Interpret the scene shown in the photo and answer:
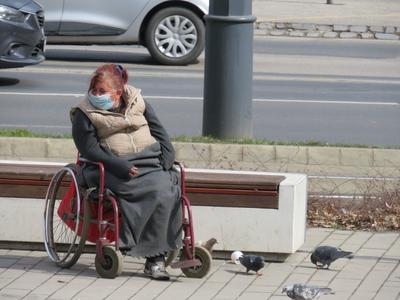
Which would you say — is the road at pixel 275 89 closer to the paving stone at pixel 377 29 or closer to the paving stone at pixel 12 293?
the paving stone at pixel 377 29

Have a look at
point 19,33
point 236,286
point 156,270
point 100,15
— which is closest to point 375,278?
point 236,286

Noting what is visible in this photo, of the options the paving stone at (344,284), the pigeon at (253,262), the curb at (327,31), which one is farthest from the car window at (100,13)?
the paving stone at (344,284)

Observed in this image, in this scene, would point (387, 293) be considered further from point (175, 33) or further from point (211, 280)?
point (175, 33)

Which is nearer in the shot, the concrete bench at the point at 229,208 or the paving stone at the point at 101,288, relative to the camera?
the paving stone at the point at 101,288

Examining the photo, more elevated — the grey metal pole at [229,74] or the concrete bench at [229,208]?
the grey metal pole at [229,74]

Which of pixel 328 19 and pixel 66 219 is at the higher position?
pixel 328 19

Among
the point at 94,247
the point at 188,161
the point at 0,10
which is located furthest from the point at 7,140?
the point at 0,10

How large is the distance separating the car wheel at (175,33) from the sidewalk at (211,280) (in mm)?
10775

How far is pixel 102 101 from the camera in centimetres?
744

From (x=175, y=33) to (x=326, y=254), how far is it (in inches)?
455

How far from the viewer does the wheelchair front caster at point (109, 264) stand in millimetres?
7375

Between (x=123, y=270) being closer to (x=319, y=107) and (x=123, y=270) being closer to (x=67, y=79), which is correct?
(x=319, y=107)

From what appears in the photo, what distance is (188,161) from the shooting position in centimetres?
1018

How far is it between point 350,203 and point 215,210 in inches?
67.4
